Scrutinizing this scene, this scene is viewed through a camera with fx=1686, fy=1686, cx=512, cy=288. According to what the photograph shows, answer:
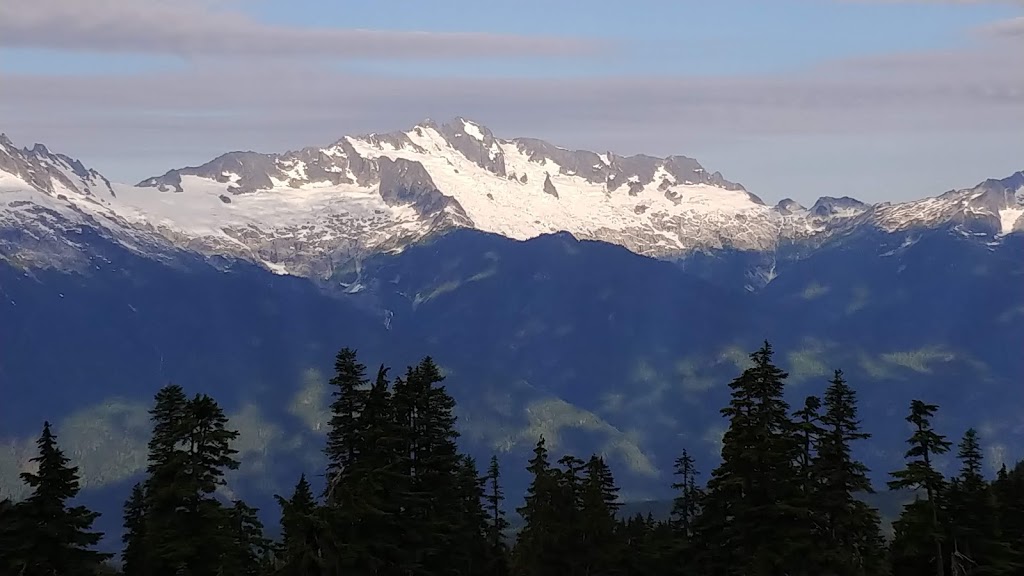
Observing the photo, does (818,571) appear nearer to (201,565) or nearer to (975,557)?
(975,557)

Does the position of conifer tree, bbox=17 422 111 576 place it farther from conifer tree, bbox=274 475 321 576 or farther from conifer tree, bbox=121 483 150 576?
conifer tree, bbox=274 475 321 576

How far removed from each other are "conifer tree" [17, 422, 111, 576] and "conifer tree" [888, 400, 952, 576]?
40417 millimetres

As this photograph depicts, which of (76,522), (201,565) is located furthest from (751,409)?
(76,522)

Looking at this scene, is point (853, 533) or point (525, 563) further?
point (525, 563)

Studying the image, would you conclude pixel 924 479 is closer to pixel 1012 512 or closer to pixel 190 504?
pixel 1012 512

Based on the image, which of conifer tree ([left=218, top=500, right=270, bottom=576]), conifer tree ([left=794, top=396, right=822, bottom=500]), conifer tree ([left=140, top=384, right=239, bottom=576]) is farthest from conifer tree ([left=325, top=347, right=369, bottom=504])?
conifer tree ([left=794, top=396, right=822, bottom=500])

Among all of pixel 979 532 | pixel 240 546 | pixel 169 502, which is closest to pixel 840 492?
pixel 979 532

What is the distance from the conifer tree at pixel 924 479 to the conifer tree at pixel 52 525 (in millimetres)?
40417

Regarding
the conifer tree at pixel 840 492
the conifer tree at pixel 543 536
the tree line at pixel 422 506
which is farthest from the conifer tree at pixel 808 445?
the conifer tree at pixel 543 536

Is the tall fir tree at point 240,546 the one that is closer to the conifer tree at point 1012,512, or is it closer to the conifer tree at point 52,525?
the conifer tree at point 52,525

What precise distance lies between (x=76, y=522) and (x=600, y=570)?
3762 cm

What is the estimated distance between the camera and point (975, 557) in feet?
305

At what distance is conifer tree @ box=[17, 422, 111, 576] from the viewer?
86.0 m

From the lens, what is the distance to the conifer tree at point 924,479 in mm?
80875
